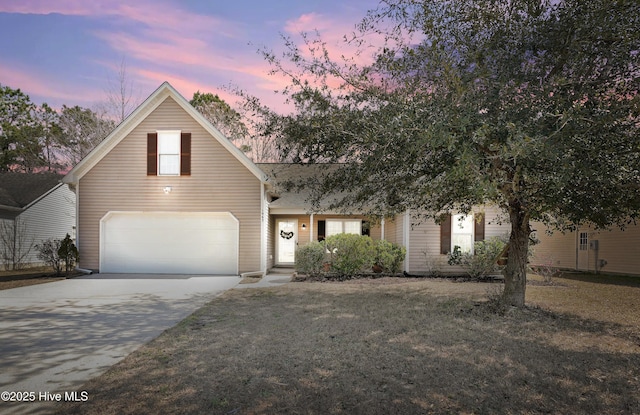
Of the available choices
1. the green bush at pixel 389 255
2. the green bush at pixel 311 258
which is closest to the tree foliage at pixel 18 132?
the green bush at pixel 311 258

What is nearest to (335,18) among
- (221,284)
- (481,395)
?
(221,284)

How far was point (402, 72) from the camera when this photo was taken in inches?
316

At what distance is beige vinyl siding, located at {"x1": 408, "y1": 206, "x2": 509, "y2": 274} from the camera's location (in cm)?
1681

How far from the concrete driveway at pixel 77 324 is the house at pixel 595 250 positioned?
482 inches

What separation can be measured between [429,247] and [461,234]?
4.36 feet

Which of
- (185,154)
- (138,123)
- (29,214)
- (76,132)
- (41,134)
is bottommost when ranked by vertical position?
(29,214)

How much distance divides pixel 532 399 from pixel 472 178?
12.0ft

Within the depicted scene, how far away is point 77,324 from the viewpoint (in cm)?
769

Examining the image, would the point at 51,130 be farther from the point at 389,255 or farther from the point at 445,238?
the point at 445,238

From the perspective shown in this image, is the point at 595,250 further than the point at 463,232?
Yes

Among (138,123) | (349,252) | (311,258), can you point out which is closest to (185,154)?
(138,123)

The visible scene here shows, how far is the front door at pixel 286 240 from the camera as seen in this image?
811 inches

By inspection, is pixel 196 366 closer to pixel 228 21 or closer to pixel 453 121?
pixel 453 121

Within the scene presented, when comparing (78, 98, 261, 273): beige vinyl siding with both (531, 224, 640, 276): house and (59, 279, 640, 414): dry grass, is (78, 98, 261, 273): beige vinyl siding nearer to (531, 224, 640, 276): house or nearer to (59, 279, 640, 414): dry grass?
(59, 279, 640, 414): dry grass
